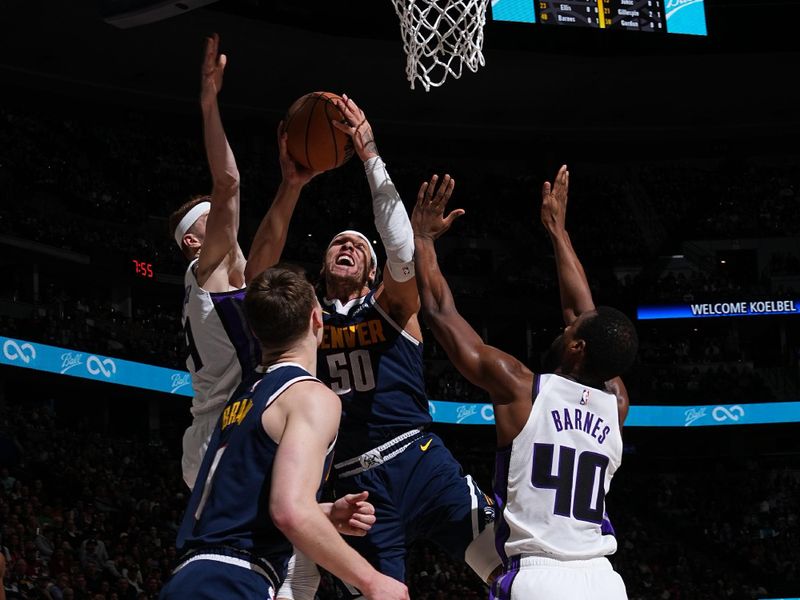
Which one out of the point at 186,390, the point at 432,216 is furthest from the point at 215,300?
the point at 186,390

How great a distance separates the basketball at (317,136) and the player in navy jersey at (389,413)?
0.08m

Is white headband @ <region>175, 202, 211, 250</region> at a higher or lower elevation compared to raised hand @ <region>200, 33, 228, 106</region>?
lower

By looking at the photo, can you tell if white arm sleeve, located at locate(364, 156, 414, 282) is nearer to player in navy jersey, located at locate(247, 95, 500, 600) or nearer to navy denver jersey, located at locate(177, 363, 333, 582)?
player in navy jersey, located at locate(247, 95, 500, 600)

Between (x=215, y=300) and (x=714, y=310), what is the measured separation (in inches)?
875

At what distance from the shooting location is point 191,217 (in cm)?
487

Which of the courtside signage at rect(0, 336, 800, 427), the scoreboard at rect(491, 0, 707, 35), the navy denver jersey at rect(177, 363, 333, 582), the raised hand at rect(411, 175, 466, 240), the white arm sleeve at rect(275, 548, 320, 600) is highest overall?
the scoreboard at rect(491, 0, 707, 35)

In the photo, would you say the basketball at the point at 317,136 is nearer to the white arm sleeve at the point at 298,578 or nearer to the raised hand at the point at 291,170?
the raised hand at the point at 291,170

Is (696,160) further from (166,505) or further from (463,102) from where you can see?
(166,505)

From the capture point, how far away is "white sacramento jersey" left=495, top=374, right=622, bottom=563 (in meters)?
3.91

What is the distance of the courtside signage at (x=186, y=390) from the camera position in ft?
53.3

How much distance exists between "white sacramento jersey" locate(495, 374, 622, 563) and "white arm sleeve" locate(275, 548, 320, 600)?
2.61 ft

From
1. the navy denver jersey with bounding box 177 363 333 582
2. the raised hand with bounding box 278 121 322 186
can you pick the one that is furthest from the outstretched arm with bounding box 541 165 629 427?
the navy denver jersey with bounding box 177 363 333 582

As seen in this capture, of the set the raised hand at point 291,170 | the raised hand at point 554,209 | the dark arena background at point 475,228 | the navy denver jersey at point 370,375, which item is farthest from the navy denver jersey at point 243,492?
the dark arena background at point 475,228

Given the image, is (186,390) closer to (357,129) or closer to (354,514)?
(357,129)
